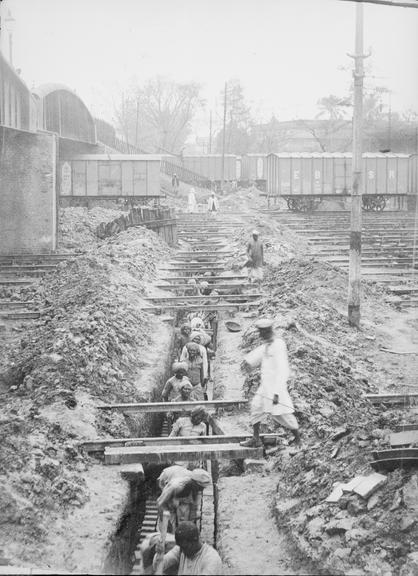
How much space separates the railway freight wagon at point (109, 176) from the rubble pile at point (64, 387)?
58.0 feet

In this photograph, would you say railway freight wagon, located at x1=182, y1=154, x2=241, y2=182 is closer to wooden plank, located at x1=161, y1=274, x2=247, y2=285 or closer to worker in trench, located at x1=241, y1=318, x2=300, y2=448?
wooden plank, located at x1=161, y1=274, x2=247, y2=285

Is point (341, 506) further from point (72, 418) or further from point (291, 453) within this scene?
point (72, 418)

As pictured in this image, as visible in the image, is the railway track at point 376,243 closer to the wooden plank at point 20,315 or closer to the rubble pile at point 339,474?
the rubble pile at point 339,474

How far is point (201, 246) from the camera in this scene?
80.0 feet

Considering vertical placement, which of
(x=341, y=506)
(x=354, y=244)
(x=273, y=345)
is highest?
(x=354, y=244)

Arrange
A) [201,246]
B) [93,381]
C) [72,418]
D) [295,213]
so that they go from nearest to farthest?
1. [72,418]
2. [93,381]
3. [201,246]
4. [295,213]

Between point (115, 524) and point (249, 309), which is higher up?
point (249, 309)

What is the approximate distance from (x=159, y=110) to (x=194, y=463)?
47.1 meters

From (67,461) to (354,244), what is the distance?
6783 mm

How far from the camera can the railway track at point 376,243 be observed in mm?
18719

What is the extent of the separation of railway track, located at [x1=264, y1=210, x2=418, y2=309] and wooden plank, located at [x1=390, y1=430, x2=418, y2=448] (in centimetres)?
812

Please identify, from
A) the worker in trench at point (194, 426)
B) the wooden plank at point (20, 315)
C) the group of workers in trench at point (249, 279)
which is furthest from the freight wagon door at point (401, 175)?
the worker in trench at point (194, 426)

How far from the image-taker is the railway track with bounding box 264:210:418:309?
18.7 meters

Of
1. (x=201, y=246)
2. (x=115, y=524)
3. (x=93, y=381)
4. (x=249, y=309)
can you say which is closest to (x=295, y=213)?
(x=201, y=246)
